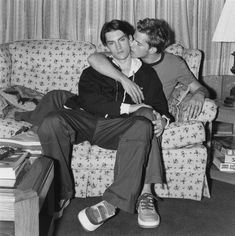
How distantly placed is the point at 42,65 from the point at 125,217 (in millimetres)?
1371

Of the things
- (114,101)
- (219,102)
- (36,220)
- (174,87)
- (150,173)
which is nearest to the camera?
(36,220)

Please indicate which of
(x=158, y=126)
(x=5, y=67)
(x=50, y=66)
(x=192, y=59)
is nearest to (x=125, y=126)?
(x=158, y=126)

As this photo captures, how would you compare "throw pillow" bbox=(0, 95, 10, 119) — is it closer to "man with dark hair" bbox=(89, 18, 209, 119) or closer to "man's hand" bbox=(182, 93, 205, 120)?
"man with dark hair" bbox=(89, 18, 209, 119)

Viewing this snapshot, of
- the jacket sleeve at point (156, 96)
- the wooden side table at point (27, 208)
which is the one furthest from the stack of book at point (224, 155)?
the wooden side table at point (27, 208)

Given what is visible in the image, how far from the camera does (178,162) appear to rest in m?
2.33

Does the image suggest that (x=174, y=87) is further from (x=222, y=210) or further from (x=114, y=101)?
(x=222, y=210)

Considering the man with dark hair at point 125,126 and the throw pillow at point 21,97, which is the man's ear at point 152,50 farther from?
the throw pillow at point 21,97

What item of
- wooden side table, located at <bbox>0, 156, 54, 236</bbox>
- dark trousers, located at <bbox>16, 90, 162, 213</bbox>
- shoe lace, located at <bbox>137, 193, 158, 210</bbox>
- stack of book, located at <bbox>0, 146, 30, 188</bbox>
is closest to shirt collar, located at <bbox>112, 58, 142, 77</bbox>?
dark trousers, located at <bbox>16, 90, 162, 213</bbox>

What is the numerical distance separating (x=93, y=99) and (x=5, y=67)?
3.13ft

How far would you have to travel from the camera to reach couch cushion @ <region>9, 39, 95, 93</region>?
3.01m

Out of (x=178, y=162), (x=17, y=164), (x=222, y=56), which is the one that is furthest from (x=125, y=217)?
(x=222, y=56)

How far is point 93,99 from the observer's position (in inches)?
91.9

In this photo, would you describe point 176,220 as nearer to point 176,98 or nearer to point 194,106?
point 194,106

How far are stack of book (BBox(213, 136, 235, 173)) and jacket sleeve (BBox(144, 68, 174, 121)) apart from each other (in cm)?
45
